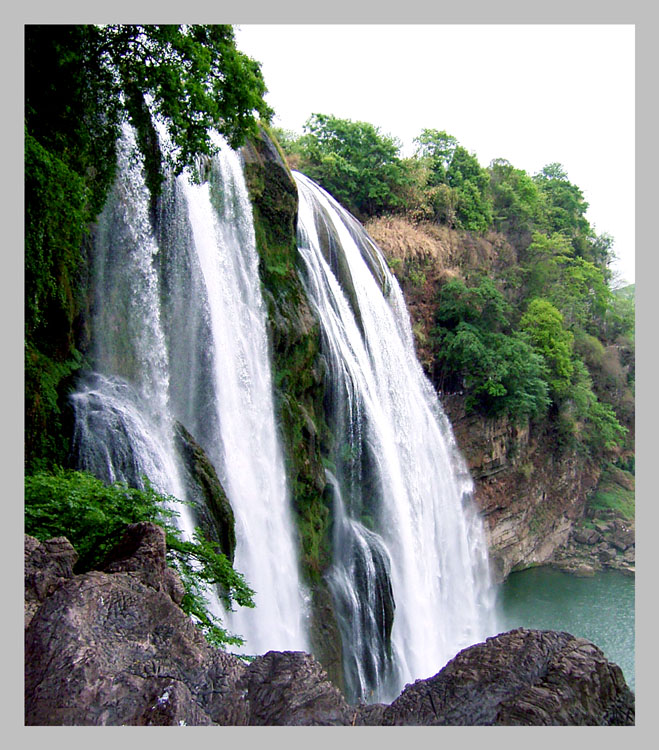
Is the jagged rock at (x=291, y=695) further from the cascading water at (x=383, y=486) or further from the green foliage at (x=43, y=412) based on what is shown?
the cascading water at (x=383, y=486)

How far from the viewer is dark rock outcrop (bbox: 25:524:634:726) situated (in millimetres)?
2848

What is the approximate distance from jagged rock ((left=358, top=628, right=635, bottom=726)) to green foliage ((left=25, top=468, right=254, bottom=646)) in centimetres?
234

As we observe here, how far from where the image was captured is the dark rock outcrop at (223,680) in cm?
285

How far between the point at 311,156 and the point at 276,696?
19.5 m

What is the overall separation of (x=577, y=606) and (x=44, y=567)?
17331 millimetres

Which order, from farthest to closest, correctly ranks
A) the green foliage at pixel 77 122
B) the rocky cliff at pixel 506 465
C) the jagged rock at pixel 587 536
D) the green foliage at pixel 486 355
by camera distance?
the jagged rock at pixel 587 536, the rocky cliff at pixel 506 465, the green foliage at pixel 486 355, the green foliage at pixel 77 122

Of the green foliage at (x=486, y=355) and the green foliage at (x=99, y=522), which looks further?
the green foliage at (x=486, y=355)

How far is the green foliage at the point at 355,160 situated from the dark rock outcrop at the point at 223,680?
18.7 meters

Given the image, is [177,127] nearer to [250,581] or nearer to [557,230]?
[250,581]

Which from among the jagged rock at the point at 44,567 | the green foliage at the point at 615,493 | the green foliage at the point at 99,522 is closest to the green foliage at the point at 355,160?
the green foliage at the point at 615,493

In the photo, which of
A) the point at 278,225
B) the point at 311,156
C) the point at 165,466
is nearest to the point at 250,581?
the point at 165,466

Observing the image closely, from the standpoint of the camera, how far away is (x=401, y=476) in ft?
46.1

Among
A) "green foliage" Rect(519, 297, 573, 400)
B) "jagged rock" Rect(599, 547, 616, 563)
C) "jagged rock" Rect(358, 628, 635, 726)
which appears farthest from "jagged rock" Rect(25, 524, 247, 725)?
"jagged rock" Rect(599, 547, 616, 563)

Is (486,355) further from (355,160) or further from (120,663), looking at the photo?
(120,663)
